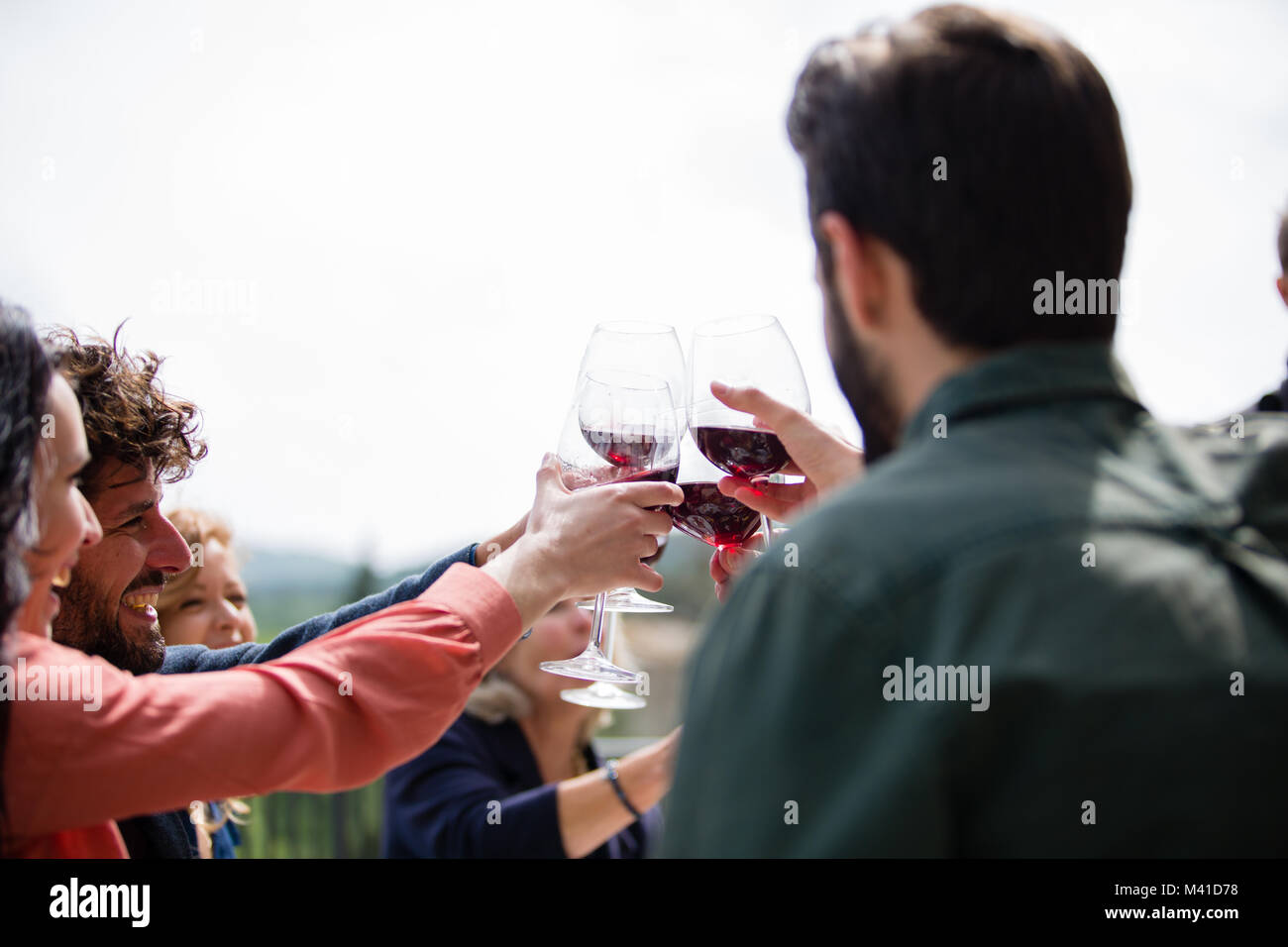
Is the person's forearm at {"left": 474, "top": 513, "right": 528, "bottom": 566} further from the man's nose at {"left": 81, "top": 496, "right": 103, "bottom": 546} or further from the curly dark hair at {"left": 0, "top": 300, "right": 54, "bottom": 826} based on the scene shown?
the curly dark hair at {"left": 0, "top": 300, "right": 54, "bottom": 826}

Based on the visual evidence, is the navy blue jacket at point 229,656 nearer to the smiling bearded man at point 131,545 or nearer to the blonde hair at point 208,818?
the smiling bearded man at point 131,545

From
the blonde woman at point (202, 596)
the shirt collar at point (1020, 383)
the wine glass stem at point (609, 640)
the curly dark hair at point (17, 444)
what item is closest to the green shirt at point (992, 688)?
the shirt collar at point (1020, 383)

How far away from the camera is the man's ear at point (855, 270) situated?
1038 mm

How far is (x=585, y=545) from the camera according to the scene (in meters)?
1.69

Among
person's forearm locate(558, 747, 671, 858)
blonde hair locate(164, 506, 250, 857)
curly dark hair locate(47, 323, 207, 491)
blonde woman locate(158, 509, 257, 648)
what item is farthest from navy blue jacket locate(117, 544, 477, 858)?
person's forearm locate(558, 747, 671, 858)

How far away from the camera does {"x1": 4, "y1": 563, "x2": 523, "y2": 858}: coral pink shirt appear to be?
3.83ft

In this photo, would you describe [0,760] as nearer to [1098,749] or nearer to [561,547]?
[561,547]

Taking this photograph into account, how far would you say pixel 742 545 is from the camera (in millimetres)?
1930

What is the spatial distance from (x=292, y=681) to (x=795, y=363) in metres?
1.01

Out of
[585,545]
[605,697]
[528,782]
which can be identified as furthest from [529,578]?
[528,782]

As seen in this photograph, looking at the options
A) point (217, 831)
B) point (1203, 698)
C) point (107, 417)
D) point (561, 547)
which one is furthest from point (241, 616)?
point (1203, 698)

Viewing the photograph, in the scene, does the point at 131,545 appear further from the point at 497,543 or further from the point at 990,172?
the point at 990,172

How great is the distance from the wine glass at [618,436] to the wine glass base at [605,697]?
4cm

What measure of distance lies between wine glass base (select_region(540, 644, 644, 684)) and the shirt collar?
936 millimetres
